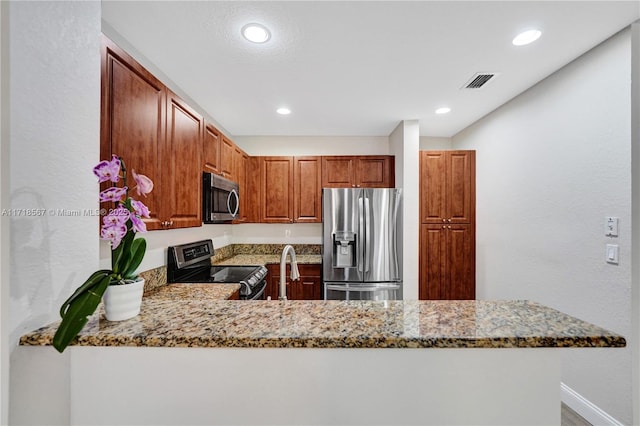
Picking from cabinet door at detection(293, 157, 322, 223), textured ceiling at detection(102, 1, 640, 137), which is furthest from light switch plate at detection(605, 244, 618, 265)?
cabinet door at detection(293, 157, 322, 223)

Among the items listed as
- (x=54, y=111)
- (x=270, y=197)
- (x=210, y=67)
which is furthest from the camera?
(x=270, y=197)

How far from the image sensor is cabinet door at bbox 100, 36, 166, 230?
1168mm

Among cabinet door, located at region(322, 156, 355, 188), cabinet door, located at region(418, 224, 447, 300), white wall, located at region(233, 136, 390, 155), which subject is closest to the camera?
cabinet door, located at region(418, 224, 447, 300)

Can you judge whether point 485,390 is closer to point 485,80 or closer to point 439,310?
point 439,310

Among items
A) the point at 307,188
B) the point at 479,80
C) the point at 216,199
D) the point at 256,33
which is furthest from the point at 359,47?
the point at 307,188

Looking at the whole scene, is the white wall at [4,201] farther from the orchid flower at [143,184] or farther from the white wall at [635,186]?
the white wall at [635,186]

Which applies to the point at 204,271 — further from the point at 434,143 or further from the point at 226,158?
the point at 434,143

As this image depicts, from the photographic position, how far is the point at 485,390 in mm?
723

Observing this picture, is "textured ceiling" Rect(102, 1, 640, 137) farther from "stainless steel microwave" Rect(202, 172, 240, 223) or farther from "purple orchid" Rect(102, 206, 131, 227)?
"purple orchid" Rect(102, 206, 131, 227)

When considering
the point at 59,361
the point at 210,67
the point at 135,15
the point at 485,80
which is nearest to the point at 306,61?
the point at 210,67

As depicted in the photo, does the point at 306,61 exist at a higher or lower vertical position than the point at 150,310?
higher

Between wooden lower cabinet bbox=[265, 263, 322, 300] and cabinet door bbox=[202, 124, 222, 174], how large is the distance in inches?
51.9

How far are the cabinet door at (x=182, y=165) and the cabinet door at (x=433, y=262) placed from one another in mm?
2456

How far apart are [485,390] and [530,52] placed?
7.04ft
